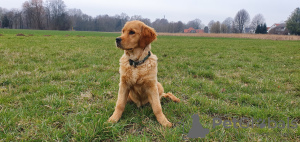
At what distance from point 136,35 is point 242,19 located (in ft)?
329

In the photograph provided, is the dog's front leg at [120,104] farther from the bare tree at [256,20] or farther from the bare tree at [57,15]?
the bare tree at [256,20]

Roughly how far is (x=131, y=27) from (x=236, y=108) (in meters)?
2.34

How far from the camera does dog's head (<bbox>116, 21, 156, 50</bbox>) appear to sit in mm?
2775

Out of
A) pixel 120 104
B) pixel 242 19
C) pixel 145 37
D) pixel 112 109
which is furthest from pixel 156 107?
pixel 242 19

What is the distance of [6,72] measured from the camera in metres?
4.87

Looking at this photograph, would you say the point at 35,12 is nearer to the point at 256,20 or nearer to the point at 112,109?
the point at 112,109

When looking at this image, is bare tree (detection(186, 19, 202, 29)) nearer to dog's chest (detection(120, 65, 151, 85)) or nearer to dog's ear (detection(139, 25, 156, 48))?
dog's ear (detection(139, 25, 156, 48))

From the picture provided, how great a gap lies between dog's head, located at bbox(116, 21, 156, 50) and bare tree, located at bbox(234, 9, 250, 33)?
97.7 meters

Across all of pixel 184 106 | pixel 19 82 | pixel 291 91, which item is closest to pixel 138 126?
pixel 184 106

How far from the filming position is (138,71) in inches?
104

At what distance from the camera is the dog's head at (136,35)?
109 inches

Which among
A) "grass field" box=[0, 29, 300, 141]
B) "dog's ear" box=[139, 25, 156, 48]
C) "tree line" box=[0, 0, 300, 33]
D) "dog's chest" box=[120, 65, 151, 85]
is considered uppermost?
"tree line" box=[0, 0, 300, 33]

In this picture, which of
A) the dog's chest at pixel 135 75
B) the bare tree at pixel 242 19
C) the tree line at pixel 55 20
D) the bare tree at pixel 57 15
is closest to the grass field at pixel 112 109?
the dog's chest at pixel 135 75

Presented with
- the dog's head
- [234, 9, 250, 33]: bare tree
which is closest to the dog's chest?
the dog's head
